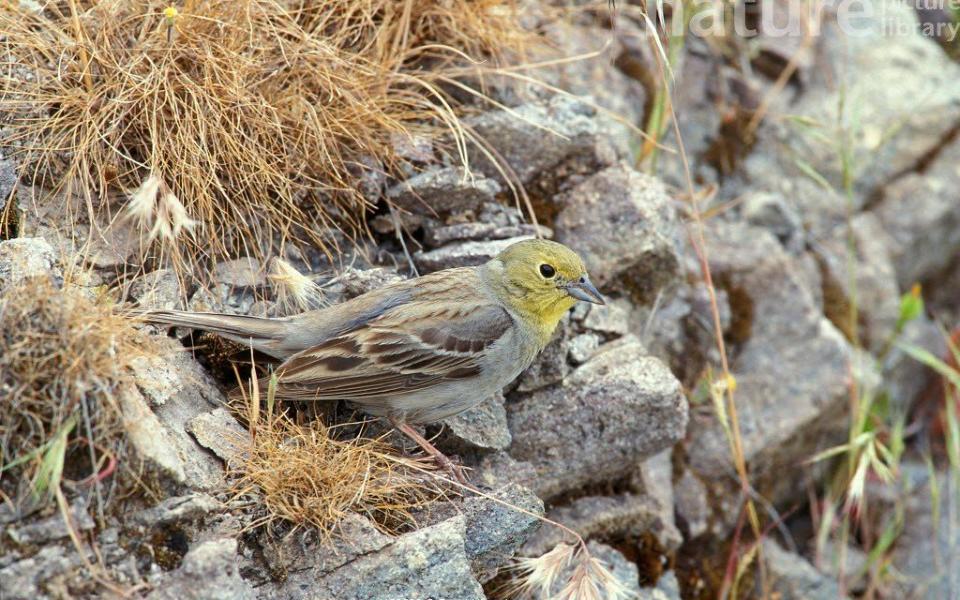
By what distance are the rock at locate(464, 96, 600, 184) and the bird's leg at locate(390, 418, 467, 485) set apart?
5.76 feet

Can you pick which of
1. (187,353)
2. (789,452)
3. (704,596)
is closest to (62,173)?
(187,353)

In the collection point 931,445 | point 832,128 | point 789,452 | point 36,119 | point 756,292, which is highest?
point 36,119

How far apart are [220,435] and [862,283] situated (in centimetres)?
545

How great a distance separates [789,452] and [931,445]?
1748 millimetres

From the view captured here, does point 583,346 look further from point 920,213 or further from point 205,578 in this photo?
point 920,213

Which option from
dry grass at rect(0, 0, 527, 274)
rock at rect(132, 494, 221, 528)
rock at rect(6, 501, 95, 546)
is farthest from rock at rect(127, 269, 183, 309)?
rock at rect(6, 501, 95, 546)

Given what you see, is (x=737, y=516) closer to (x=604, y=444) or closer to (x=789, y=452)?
(x=789, y=452)

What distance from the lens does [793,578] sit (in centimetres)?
658

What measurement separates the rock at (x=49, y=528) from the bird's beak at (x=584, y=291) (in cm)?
261

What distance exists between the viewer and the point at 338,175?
17.6 feet

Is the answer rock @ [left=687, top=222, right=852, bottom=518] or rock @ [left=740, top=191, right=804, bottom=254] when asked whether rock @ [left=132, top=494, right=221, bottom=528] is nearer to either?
rock @ [left=687, top=222, right=852, bottom=518]

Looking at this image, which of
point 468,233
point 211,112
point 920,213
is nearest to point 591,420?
point 468,233

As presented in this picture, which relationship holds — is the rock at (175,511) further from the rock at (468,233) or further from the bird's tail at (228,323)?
the rock at (468,233)

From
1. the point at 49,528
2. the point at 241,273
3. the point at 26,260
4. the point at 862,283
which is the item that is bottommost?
the point at 862,283
